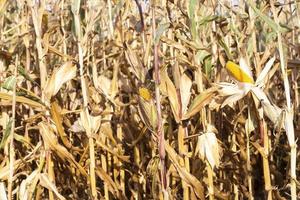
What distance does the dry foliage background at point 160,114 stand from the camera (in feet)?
4.98

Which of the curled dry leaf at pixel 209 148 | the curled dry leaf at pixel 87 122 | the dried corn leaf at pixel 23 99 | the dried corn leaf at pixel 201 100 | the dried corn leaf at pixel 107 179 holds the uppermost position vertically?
the dried corn leaf at pixel 23 99

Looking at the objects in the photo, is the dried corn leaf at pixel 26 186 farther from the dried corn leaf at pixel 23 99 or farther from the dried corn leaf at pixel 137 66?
the dried corn leaf at pixel 137 66

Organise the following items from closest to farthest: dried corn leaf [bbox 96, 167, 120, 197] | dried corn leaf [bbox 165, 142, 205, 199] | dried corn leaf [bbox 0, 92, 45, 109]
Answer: dried corn leaf [bbox 165, 142, 205, 199]
dried corn leaf [bbox 0, 92, 45, 109]
dried corn leaf [bbox 96, 167, 120, 197]

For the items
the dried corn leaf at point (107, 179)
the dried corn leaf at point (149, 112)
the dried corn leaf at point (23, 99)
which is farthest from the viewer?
the dried corn leaf at point (107, 179)

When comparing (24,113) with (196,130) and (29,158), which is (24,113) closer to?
(29,158)

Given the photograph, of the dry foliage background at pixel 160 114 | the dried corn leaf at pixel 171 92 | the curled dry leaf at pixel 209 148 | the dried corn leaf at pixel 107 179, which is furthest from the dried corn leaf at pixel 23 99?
the curled dry leaf at pixel 209 148

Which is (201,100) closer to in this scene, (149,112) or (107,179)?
(149,112)

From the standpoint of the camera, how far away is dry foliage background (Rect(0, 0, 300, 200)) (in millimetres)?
1518

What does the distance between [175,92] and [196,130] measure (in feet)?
1.38

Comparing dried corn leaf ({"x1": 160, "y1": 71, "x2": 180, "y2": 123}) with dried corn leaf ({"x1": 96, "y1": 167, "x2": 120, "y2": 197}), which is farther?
dried corn leaf ({"x1": 96, "y1": 167, "x2": 120, "y2": 197})

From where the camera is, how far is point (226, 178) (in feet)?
6.71

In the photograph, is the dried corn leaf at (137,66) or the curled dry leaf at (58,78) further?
the curled dry leaf at (58,78)

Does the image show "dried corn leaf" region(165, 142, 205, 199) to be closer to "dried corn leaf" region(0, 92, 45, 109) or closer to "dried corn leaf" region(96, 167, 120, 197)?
"dried corn leaf" region(96, 167, 120, 197)

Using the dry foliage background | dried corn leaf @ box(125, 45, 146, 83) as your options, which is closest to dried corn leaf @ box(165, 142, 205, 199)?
the dry foliage background
